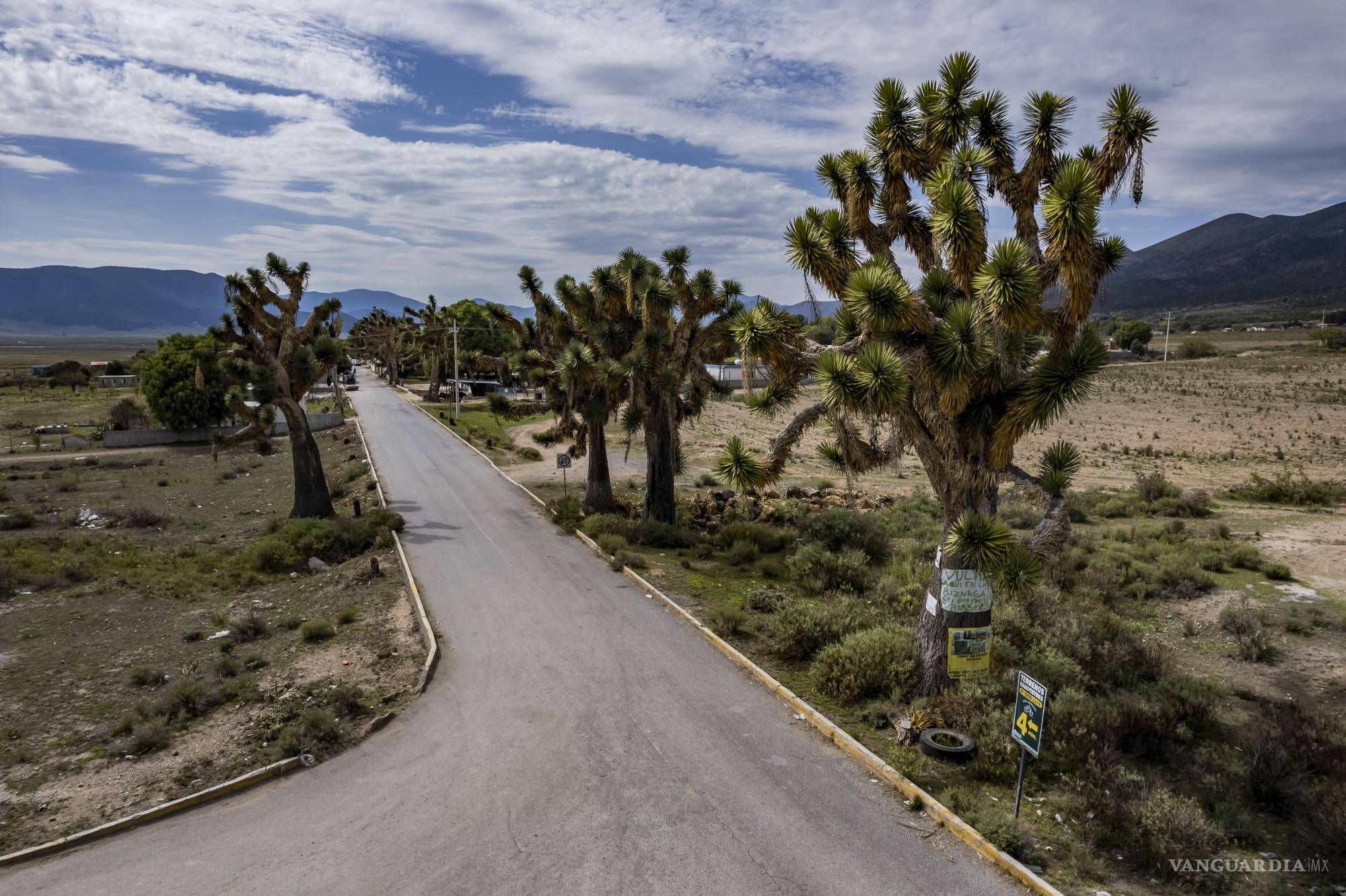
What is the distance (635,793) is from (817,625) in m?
5.52

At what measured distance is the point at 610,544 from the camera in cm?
2123

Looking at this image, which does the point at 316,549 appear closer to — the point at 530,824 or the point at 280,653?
the point at 280,653

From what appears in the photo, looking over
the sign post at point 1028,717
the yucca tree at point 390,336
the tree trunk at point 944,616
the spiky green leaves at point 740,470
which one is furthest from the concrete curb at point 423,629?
the yucca tree at point 390,336

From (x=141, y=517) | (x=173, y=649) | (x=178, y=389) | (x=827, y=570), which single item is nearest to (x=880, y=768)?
(x=827, y=570)

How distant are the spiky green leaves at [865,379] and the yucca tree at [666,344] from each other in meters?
10.9

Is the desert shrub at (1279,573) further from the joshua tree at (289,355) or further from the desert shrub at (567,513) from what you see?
the joshua tree at (289,355)

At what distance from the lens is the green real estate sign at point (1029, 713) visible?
8.39 m

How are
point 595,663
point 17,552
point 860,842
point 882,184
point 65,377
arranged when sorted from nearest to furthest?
point 860,842 < point 882,184 < point 595,663 < point 17,552 < point 65,377

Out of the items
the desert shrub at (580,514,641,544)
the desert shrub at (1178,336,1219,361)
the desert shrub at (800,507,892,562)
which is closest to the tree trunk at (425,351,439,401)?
the desert shrub at (580,514,641,544)

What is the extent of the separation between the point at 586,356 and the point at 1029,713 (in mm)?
16140

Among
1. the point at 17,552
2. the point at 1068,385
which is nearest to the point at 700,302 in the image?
the point at 1068,385

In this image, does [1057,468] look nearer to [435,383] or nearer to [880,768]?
[880,768]

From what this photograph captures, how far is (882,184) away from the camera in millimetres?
12266

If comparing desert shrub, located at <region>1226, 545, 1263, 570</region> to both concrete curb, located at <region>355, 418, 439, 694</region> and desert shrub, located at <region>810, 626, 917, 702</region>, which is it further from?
concrete curb, located at <region>355, 418, 439, 694</region>
